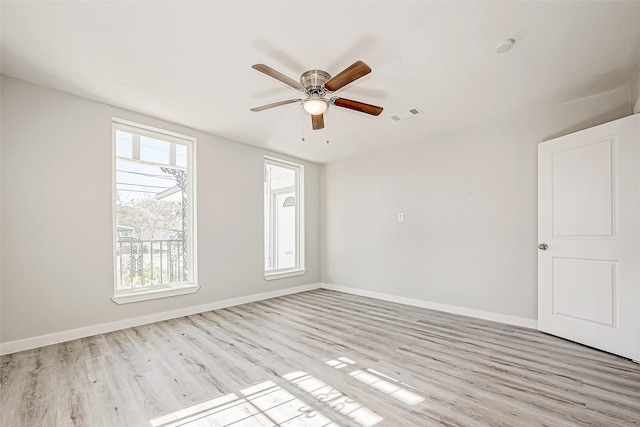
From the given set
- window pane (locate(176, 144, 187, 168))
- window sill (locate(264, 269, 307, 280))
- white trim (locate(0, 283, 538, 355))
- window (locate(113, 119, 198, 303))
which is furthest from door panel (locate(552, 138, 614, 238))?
window pane (locate(176, 144, 187, 168))

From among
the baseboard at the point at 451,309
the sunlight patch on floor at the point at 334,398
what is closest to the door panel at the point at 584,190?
the baseboard at the point at 451,309

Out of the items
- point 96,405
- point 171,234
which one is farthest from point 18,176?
point 96,405

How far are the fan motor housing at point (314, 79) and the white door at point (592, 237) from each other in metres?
2.55

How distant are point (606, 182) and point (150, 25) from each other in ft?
13.3

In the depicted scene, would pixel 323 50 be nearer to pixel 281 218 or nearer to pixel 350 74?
pixel 350 74

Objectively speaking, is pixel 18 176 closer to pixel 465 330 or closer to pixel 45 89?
pixel 45 89

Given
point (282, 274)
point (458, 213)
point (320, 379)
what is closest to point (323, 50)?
point (320, 379)

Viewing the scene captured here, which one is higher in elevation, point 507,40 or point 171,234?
point 507,40

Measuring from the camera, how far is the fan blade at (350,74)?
2056 millimetres

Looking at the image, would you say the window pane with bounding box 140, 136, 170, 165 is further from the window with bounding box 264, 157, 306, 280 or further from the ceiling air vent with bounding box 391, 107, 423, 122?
the ceiling air vent with bounding box 391, 107, 423, 122

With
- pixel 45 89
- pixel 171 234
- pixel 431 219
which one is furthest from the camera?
pixel 431 219

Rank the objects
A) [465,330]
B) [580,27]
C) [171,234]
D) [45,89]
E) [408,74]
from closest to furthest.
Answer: [580,27] → [408,74] → [45,89] → [465,330] → [171,234]

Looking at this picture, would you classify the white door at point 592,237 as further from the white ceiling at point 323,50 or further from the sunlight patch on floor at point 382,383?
the sunlight patch on floor at point 382,383

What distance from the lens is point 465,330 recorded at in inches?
127
